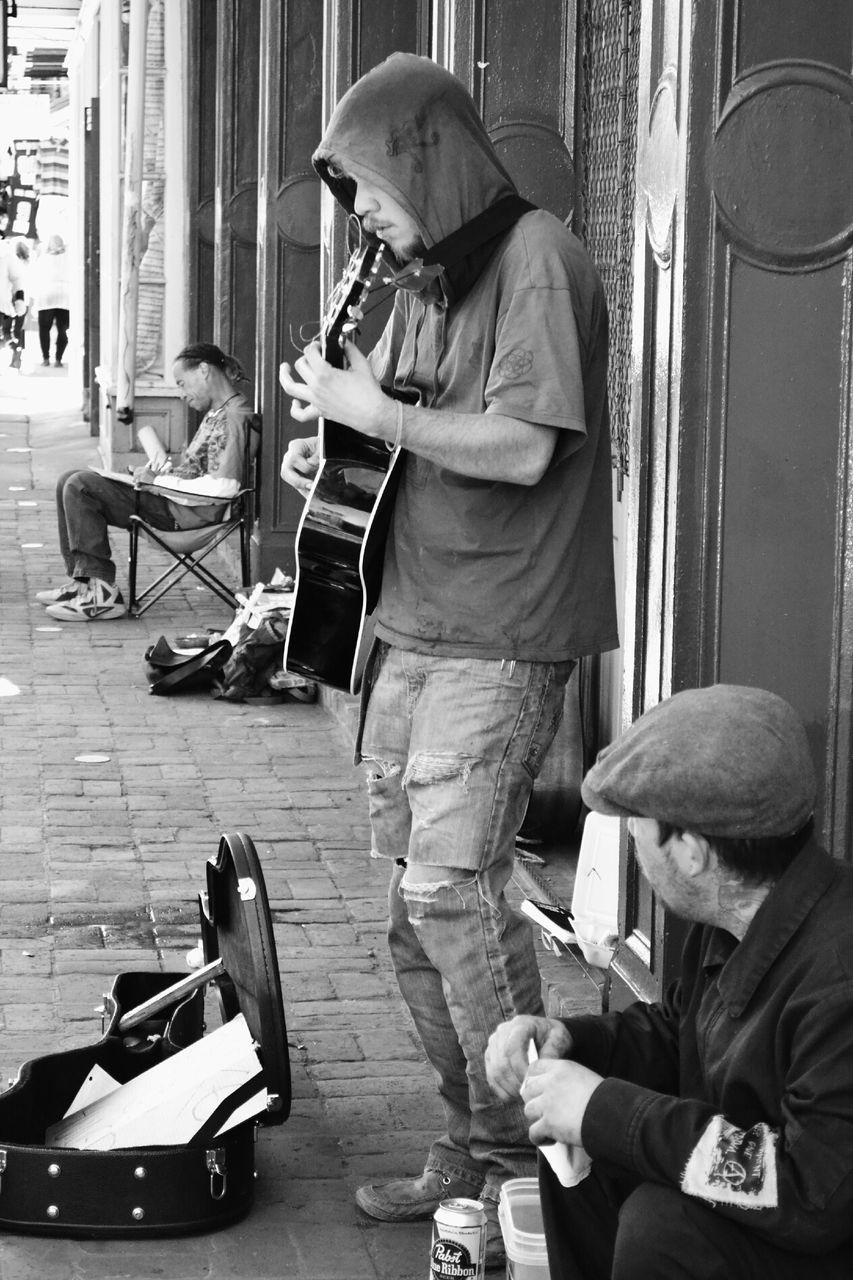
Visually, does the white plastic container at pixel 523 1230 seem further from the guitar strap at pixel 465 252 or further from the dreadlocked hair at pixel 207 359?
the dreadlocked hair at pixel 207 359

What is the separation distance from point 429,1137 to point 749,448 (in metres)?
1.49

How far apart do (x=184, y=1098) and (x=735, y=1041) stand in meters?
1.29

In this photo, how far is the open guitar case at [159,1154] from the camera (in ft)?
10.4

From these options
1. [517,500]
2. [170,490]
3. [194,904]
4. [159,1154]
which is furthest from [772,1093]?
[170,490]

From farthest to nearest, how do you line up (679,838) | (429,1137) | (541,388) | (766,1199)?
(429,1137) → (541,388) → (679,838) → (766,1199)

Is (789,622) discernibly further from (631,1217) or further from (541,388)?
(631,1217)

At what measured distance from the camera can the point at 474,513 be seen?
3.09 m

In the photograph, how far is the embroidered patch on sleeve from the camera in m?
2.16

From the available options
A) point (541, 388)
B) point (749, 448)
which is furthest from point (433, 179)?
point (749, 448)

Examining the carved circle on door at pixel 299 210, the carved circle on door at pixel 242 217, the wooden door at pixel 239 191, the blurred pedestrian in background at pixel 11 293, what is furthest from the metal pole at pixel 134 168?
the blurred pedestrian in background at pixel 11 293

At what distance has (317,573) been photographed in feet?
11.2

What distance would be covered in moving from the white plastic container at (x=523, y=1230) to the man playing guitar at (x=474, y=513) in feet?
0.70

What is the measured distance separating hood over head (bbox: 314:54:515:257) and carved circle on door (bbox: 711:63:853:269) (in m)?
0.42

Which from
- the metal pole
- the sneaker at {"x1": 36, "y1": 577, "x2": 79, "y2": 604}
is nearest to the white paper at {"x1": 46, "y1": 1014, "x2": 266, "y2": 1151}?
the sneaker at {"x1": 36, "y1": 577, "x2": 79, "y2": 604}
